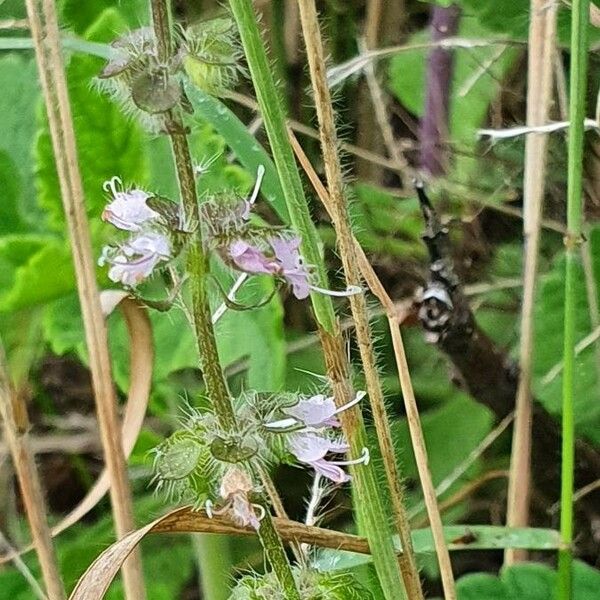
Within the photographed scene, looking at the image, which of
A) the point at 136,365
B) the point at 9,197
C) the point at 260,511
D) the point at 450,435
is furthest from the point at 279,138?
the point at 450,435

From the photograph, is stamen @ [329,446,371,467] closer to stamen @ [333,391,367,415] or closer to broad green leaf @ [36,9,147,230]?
stamen @ [333,391,367,415]

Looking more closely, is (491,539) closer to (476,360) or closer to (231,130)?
(476,360)

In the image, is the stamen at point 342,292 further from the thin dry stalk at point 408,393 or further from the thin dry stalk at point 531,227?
the thin dry stalk at point 531,227

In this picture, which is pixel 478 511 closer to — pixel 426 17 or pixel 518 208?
pixel 518 208

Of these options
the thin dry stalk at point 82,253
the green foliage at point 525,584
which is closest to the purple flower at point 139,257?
the thin dry stalk at point 82,253

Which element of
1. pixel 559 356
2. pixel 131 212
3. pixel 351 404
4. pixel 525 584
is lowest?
pixel 525 584

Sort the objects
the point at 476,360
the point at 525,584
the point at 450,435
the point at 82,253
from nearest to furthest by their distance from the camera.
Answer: the point at 82,253, the point at 525,584, the point at 476,360, the point at 450,435
